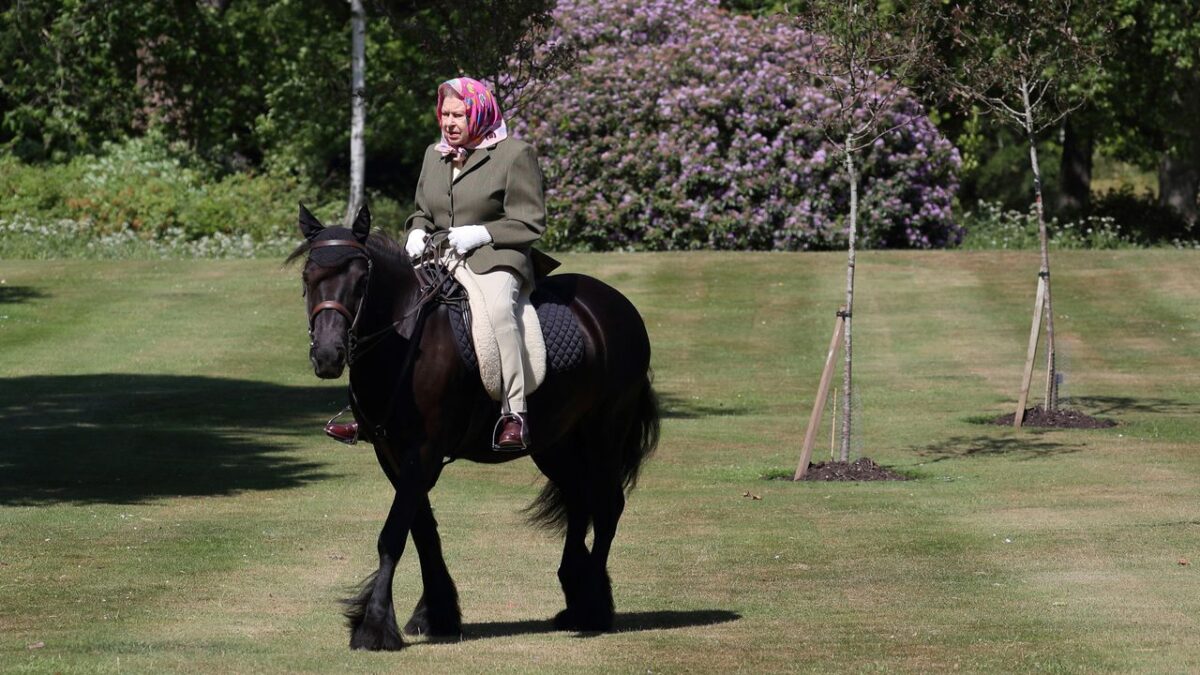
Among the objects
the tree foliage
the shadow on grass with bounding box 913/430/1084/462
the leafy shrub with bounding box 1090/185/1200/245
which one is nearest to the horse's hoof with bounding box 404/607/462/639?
the shadow on grass with bounding box 913/430/1084/462

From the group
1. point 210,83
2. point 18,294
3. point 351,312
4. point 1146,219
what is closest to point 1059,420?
point 351,312

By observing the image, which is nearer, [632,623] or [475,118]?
[475,118]

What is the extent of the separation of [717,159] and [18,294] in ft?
43.7

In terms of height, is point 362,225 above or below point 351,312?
above

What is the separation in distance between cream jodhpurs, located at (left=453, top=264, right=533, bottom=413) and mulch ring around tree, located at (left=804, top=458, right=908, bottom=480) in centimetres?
830

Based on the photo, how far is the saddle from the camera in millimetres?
9758

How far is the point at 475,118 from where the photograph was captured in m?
10.1

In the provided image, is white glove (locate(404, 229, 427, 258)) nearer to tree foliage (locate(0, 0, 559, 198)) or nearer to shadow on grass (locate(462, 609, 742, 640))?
shadow on grass (locate(462, 609, 742, 640))

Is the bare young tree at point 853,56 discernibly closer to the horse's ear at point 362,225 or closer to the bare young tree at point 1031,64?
the bare young tree at point 1031,64

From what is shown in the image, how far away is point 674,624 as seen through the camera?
1052 cm

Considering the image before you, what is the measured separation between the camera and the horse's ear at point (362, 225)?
9002 mm

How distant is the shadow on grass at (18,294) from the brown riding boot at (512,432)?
918 inches

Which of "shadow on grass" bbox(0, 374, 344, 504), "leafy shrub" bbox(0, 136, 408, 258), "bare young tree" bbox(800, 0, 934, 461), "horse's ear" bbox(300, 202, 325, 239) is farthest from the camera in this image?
"leafy shrub" bbox(0, 136, 408, 258)

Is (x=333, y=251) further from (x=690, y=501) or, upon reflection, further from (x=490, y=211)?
(x=690, y=501)
